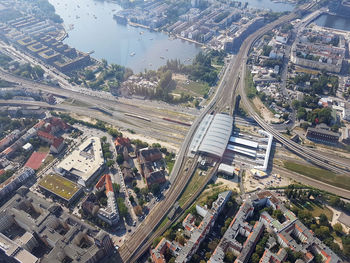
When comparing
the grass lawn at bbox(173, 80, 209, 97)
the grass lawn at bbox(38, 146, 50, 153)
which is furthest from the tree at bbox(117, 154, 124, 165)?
the grass lawn at bbox(173, 80, 209, 97)

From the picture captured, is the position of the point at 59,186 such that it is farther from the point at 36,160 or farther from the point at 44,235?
the point at 36,160

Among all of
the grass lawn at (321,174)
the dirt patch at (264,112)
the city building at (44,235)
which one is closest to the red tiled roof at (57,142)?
the city building at (44,235)

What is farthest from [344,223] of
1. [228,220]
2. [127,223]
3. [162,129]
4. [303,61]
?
[303,61]

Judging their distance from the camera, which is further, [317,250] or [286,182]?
[286,182]

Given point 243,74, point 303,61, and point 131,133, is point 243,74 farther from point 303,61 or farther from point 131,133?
point 131,133

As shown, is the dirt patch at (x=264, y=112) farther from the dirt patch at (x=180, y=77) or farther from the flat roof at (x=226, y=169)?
the dirt patch at (x=180, y=77)

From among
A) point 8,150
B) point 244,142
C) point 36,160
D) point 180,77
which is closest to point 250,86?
point 180,77
